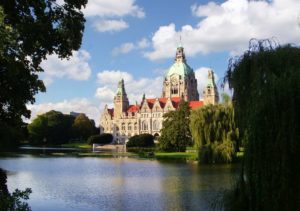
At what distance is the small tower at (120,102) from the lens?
13012 cm

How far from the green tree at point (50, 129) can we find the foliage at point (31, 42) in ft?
333

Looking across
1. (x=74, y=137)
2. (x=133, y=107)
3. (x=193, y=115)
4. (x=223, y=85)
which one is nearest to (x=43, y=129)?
(x=74, y=137)

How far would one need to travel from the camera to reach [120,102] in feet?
427

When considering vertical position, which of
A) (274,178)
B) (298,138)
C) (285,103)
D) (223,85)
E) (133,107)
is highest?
(133,107)

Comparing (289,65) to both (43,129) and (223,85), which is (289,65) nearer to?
(223,85)

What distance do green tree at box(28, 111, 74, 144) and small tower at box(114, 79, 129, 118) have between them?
16.2 meters

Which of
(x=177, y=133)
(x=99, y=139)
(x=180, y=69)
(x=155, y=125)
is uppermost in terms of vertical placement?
(x=180, y=69)

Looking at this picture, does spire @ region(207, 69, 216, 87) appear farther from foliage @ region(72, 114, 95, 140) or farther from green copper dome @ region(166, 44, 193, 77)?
foliage @ region(72, 114, 95, 140)

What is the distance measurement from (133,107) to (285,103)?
120641 millimetres

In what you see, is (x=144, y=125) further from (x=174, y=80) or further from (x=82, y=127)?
(x=174, y=80)

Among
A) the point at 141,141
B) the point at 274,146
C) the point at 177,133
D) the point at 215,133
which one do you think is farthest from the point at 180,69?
the point at 274,146

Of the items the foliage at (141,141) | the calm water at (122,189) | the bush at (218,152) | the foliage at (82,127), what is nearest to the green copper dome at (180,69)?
the foliage at (82,127)

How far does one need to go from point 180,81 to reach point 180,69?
17.1ft

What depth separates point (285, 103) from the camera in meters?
10.6
